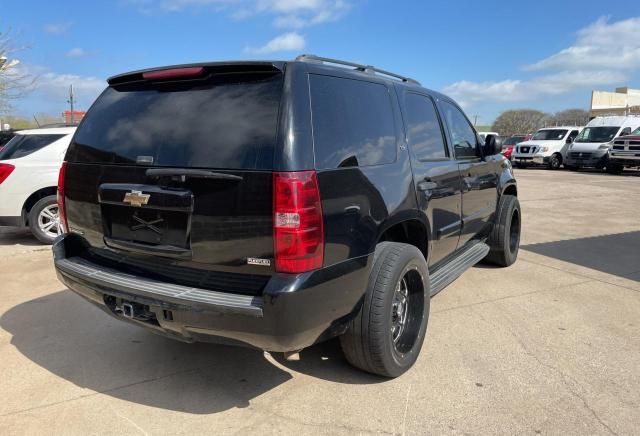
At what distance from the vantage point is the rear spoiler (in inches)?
103

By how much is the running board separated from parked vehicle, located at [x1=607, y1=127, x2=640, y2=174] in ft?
59.7

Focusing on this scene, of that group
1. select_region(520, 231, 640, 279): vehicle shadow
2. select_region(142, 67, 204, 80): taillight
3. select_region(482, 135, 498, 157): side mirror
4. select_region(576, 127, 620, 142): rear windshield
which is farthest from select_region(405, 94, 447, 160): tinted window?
select_region(576, 127, 620, 142): rear windshield

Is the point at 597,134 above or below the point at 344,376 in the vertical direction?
above

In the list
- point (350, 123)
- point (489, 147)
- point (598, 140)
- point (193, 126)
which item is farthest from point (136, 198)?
point (598, 140)

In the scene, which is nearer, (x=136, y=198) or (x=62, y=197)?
(x=136, y=198)

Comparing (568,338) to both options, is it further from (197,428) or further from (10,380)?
(10,380)

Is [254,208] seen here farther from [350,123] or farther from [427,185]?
[427,185]

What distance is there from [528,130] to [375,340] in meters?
62.3

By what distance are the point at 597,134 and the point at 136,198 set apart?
24241 mm

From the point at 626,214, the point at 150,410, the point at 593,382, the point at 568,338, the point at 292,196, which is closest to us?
the point at 292,196

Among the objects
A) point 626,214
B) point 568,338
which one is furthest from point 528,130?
point 568,338

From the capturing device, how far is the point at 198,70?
9.12 feet

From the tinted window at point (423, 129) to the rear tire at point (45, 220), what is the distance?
17.2 feet

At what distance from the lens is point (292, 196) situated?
94.7 inches
